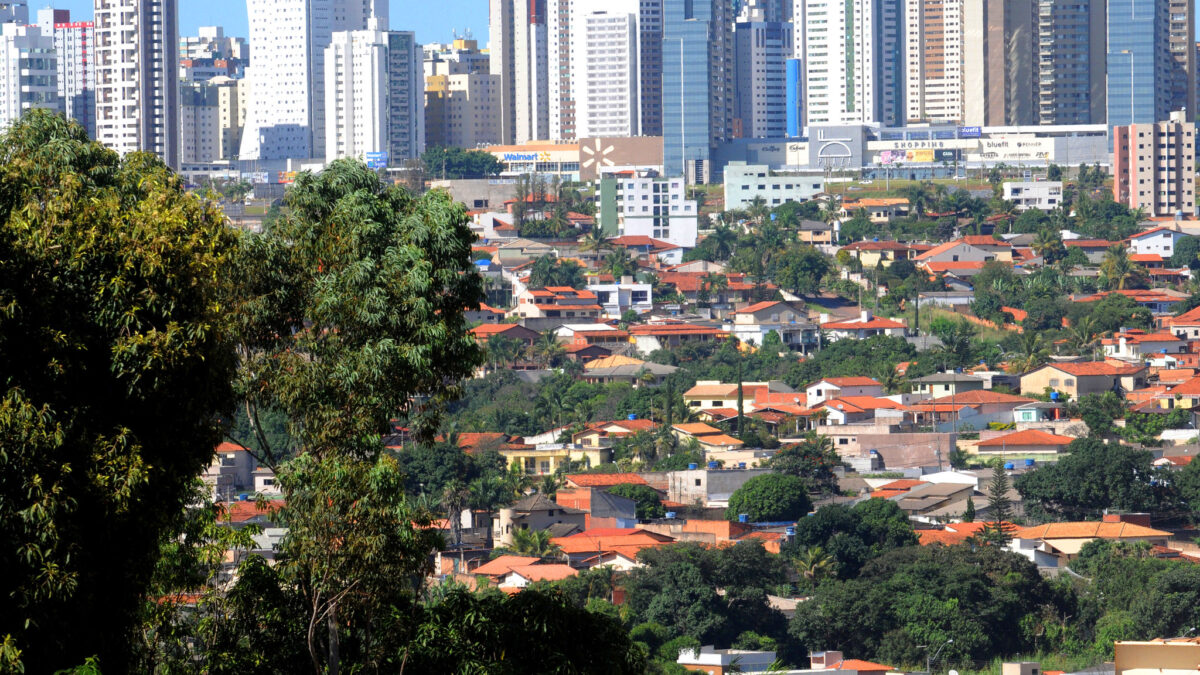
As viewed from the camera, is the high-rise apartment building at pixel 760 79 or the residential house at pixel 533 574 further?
the high-rise apartment building at pixel 760 79

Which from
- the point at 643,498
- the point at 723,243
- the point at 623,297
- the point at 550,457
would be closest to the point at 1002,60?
the point at 723,243

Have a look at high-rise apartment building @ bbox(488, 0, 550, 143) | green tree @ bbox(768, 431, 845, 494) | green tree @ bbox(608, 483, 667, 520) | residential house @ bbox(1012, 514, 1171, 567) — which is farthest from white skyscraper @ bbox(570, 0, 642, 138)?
residential house @ bbox(1012, 514, 1171, 567)

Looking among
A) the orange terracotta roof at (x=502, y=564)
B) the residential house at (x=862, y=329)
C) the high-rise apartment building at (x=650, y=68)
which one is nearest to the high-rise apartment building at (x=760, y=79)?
the high-rise apartment building at (x=650, y=68)

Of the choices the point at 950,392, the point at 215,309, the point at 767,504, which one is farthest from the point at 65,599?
the point at 950,392

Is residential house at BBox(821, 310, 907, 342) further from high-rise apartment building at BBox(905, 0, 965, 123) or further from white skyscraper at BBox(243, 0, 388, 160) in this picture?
white skyscraper at BBox(243, 0, 388, 160)

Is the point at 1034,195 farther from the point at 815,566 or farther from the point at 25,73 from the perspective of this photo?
the point at 25,73

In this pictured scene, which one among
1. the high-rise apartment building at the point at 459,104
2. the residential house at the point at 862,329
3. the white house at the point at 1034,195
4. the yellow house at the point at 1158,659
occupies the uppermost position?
the high-rise apartment building at the point at 459,104

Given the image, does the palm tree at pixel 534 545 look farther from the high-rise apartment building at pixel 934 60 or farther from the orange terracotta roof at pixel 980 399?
the high-rise apartment building at pixel 934 60

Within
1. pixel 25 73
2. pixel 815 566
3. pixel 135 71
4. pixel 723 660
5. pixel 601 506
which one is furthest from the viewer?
pixel 25 73
